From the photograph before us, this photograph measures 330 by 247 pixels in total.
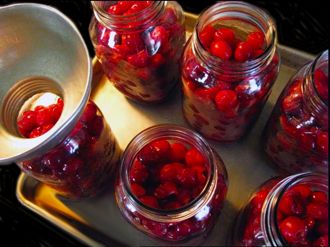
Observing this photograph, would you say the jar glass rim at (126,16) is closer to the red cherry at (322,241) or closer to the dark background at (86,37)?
the dark background at (86,37)

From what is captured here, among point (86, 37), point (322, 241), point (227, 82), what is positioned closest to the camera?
point (322, 241)

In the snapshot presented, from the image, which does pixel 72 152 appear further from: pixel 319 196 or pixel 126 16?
pixel 319 196

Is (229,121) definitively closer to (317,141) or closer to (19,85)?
(317,141)

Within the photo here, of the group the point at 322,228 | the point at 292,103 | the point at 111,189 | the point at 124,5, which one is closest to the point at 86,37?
the point at 124,5

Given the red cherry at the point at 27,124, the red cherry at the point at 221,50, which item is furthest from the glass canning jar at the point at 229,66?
the red cherry at the point at 27,124

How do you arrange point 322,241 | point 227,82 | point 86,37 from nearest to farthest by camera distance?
point 322,241
point 227,82
point 86,37

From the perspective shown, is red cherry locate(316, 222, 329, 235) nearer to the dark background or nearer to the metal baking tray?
the metal baking tray

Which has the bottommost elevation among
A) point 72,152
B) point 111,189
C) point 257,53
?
point 111,189

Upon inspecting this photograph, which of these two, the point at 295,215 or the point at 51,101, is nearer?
the point at 295,215
